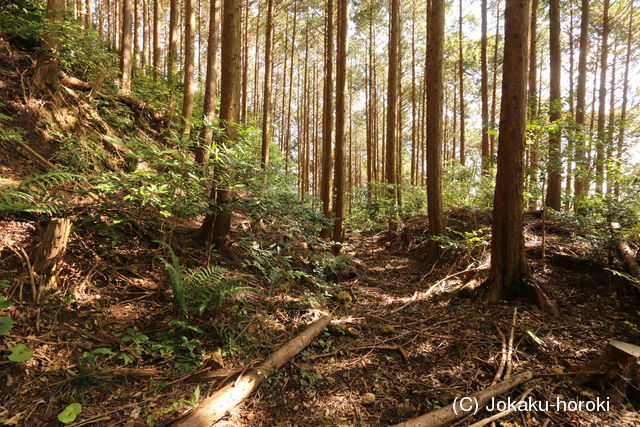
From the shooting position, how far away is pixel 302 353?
10.2ft

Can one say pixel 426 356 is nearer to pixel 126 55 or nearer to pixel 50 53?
pixel 50 53

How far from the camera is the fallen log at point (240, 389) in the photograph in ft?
6.64

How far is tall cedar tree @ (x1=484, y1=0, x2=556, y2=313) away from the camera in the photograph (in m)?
4.08

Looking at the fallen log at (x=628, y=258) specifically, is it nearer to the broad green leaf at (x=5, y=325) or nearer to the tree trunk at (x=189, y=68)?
the broad green leaf at (x=5, y=325)

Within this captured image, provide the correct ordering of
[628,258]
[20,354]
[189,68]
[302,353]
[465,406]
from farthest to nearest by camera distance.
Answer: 1. [189,68]
2. [628,258]
3. [302,353]
4. [465,406]
5. [20,354]

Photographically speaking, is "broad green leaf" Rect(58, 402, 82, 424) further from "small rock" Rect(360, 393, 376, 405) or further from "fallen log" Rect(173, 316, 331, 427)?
"small rock" Rect(360, 393, 376, 405)

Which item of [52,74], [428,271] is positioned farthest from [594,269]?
[52,74]

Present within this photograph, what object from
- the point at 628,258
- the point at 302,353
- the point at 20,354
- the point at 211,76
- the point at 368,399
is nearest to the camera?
the point at 20,354

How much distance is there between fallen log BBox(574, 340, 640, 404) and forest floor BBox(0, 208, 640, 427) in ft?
0.34

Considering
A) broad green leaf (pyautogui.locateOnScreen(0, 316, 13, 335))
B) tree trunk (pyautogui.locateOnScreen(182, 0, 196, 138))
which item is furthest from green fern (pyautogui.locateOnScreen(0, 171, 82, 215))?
tree trunk (pyautogui.locateOnScreen(182, 0, 196, 138))

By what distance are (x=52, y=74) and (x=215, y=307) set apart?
18.2ft

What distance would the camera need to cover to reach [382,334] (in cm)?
375

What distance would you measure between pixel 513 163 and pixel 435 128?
114 inches

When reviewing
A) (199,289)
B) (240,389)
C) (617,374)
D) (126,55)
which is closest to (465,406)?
(617,374)
